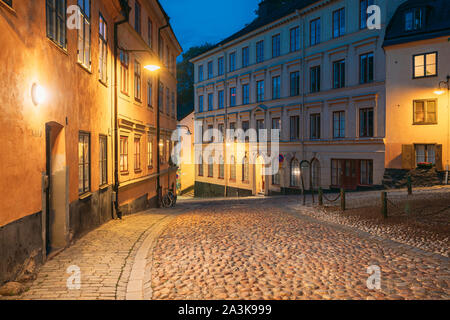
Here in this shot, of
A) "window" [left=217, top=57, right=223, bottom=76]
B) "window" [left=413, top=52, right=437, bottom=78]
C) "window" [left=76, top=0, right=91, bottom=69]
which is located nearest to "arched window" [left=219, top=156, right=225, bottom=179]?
"window" [left=217, top=57, right=223, bottom=76]

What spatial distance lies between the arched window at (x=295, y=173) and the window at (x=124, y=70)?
18753 millimetres

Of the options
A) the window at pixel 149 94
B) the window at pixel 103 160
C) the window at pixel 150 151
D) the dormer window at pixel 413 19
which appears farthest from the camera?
the dormer window at pixel 413 19

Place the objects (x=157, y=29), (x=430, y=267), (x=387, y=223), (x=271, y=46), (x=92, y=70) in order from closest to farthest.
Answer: (x=430, y=267)
(x=92, y=70)
(x=387, y=223)
(x=157, y=29)
(x=271, y=46)

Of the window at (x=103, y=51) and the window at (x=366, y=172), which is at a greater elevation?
the window at (x=103, y=51)

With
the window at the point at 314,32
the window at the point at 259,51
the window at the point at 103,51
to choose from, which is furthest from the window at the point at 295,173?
the window at the point at 103,51

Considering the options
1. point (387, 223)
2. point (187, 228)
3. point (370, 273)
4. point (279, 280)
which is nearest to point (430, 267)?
point (370, 273)

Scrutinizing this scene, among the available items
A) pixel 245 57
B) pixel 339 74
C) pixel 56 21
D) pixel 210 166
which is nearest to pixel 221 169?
pixel 210 166

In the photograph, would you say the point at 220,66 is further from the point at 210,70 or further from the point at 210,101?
the point at 210,101

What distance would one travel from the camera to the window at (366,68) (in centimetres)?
2573

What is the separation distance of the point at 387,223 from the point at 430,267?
487 centimetres

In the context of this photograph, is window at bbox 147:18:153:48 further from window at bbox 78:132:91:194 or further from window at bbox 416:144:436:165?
window at bbox 416:144:436:165

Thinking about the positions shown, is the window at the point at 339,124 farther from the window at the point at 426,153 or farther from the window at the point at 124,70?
the window at the point at 124,70

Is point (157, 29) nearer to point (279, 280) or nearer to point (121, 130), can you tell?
point (121, 130)
